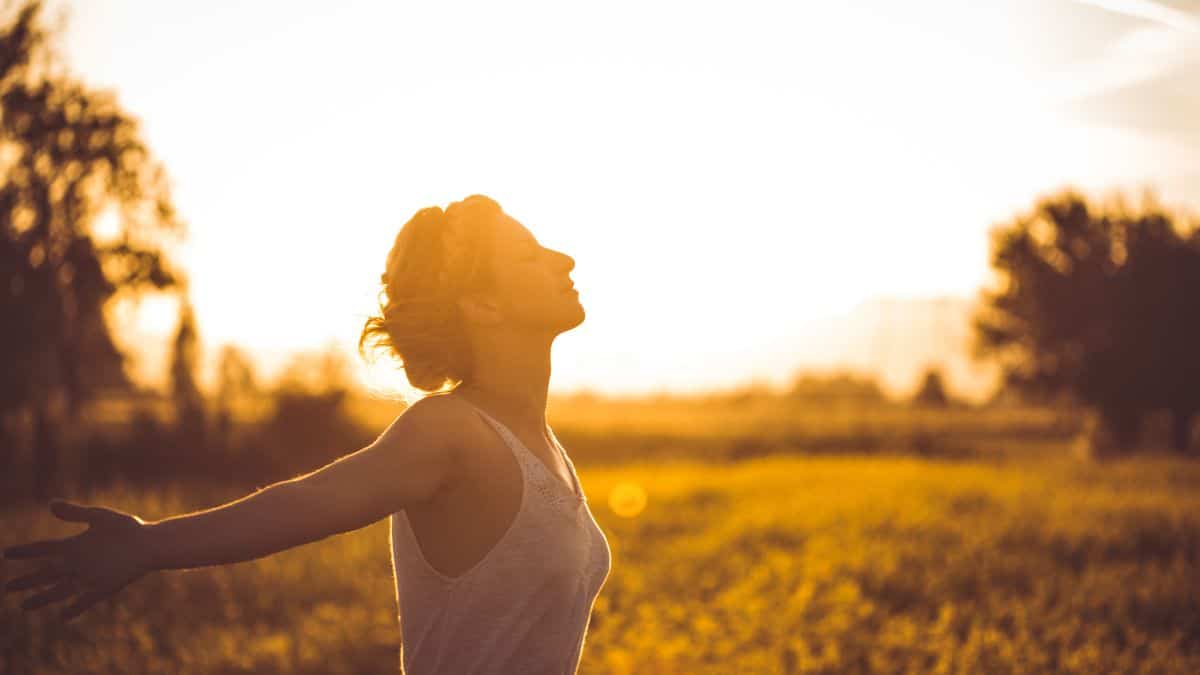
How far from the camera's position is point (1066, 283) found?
117ft

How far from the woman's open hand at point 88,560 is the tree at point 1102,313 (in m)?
35.7

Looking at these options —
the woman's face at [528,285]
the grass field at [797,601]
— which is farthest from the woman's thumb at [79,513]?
the grass field at [797,601]

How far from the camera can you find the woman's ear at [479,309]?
2240 millimetres

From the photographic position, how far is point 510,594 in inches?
80.1

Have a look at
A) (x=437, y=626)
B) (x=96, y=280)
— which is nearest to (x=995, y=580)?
(x=437, y=626)

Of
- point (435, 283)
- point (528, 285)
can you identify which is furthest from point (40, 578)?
point (528, 285)

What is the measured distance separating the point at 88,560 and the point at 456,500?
688mm

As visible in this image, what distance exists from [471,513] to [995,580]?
858cm

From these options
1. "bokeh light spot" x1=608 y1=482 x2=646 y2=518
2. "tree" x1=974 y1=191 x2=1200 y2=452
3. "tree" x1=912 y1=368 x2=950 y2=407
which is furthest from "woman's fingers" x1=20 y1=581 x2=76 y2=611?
"tree" x1=912 y1=368 x2=950 y2=407

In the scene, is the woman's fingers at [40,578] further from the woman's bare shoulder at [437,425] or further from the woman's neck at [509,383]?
the woman's neck at [509,383]

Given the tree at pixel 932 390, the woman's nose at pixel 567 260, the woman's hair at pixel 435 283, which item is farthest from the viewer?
the tree at pixel 932 390

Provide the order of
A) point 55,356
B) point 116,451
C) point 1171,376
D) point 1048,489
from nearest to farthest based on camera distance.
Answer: point 1048,489, point 55,356, point 116,451, point 1171,376

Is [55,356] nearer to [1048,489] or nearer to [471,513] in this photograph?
[1048,489]

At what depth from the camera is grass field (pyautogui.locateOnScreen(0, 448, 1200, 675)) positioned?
7.03 meters
